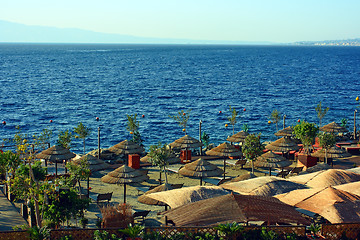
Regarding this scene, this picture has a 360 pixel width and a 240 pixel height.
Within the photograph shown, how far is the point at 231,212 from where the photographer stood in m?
16.0

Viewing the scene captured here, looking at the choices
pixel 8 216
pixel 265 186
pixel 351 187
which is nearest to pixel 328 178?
pixel 351 187

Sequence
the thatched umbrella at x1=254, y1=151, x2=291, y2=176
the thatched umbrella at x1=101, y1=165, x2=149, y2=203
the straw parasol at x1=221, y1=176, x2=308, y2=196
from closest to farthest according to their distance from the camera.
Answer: the straw parasol at x1=221, y1=176, x2=308, y2=196, the thatched umbrella at x1=101, y1=165, x2=149, y2=203, the thatched umbrella at x1=254, y1=151, x2=291, y2=176

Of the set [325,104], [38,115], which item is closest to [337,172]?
[38,115]

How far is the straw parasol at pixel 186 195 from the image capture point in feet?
60.6

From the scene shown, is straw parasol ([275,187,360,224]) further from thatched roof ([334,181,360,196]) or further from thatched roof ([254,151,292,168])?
thatched roof ([254,151,292,168])

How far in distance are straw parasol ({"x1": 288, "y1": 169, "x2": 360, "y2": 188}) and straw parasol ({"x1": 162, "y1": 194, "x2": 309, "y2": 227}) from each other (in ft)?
15.8

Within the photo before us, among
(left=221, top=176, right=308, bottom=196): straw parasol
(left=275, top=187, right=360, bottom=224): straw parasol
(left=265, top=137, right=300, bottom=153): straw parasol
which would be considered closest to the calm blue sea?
(left=265, top=137, right=300, bottom=153): straw parasol

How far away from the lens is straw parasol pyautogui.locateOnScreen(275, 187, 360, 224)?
16969mm

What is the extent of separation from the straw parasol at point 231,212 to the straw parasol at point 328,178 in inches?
190

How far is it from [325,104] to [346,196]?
62.9m

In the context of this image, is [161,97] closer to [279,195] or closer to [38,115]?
[38,115]

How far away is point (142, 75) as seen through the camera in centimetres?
13638

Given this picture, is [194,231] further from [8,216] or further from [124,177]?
[8,216]

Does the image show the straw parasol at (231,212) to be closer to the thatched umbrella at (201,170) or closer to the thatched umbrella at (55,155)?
the thatched umbrella at (201,170)
